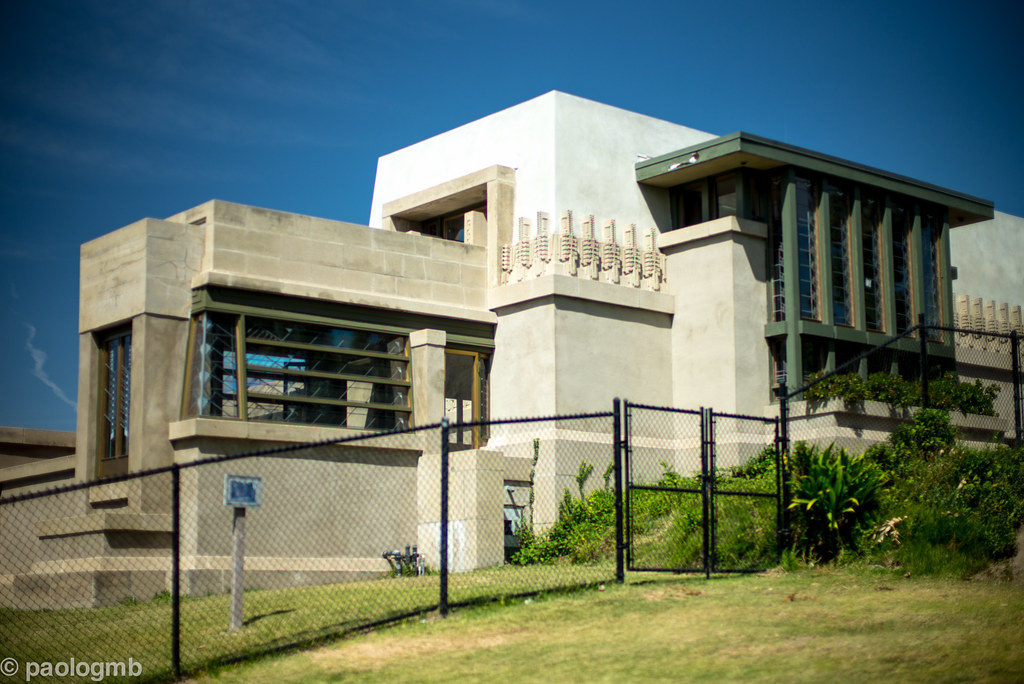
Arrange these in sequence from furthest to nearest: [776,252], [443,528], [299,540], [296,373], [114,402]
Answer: [776,252], [114,402], [296,373], [299,540], [443,528]

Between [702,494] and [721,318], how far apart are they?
789cm

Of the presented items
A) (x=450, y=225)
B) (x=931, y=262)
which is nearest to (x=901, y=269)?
(x=931, y=262)

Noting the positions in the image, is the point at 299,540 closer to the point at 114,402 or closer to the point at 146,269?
the point at 114,402

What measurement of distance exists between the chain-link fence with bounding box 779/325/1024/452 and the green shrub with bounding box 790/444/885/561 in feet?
13.7

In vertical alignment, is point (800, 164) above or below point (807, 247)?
above

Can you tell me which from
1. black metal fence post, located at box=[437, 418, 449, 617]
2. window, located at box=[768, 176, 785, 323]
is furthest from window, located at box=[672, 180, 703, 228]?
black metal fence post, located at box=[437, 418, 449, 617]

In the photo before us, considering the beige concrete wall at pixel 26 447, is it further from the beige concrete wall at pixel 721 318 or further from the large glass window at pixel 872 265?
the large glass window at pixel 872 265

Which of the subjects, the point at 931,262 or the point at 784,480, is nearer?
the point at 784,480

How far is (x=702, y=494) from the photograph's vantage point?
50.1ft

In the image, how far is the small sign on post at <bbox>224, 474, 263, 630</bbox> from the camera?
505 inches

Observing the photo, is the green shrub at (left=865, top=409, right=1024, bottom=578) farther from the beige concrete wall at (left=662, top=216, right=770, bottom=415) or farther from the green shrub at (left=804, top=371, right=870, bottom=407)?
the beige concrete wall at (left=662, top=216, right=770, bottom=415)

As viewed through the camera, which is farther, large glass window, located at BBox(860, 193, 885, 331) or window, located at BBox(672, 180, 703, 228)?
window, located at BBox(672, 180, 703, 228)

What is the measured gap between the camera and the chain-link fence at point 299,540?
1387 centimetres

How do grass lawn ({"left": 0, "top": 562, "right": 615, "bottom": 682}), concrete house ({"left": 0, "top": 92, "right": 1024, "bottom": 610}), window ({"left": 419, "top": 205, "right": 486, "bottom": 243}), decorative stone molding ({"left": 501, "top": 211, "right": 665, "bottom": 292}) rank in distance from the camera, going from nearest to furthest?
grass lawn ({"left": 0, "top": 562, "right": 615, "bottom": 682}), concrete house ({"left": 0, "top": 92, "right": 1024, "bottom": 610}), decorative stone molding ({"left": 501, "top": 211, "right": 665, "bottom": 292}), window ({"left": 419, "top": 205, "right": 486, "bottom": 243})
